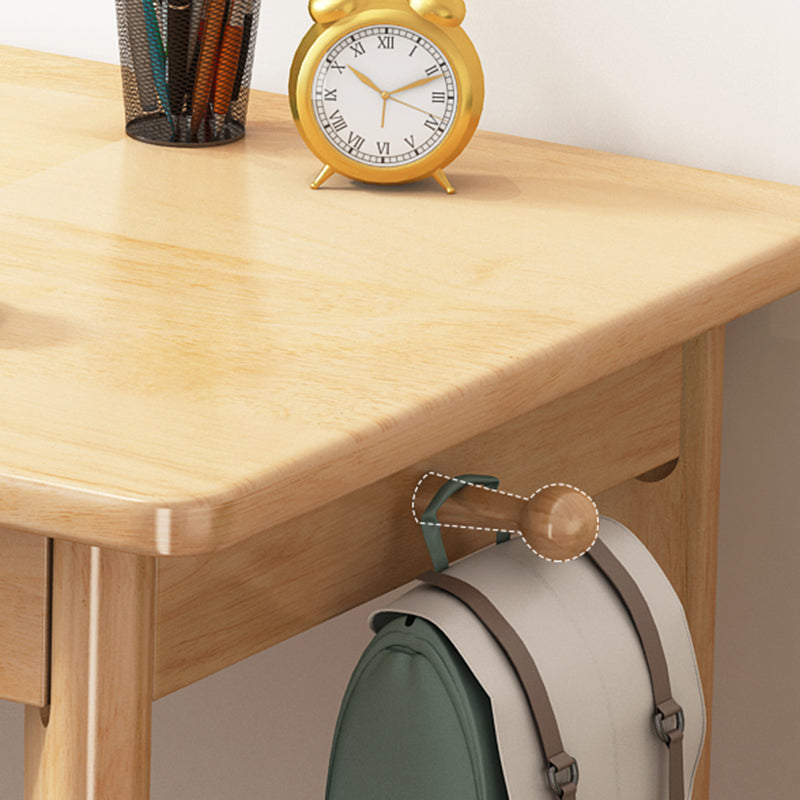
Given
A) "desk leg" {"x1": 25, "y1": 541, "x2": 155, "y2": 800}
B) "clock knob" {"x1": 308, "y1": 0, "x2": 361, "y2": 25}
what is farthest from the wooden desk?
"clock knob" {"x1": 308, "y1": 0, "x2": 361, "y2": 25}

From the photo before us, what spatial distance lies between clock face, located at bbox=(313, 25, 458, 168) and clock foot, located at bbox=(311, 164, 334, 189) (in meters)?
0.02

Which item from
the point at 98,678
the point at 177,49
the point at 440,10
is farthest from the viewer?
the point at 177,49

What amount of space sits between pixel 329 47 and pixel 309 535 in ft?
1.25

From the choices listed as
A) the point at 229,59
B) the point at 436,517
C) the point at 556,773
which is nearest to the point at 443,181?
the point at 229,59

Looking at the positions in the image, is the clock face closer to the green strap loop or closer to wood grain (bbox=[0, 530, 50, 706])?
the green strap loop

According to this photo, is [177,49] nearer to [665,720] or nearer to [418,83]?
[418,83]

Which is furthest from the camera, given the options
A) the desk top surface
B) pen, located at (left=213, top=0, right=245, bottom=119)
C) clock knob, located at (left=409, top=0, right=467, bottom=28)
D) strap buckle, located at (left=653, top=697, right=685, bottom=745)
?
pen, located at (left=213, top=0, right=245, bottom=119)

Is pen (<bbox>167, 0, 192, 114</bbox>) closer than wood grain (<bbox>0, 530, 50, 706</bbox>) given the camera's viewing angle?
No

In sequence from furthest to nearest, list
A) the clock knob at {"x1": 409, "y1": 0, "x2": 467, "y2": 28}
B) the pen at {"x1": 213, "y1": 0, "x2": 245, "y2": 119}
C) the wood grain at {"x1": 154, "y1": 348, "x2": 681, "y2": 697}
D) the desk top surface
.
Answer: the pen at {"x1": 213, "y1": 0, "x2": 245, "y2": 119}
the clock knob at {"x1": 409, "y1": 0, "x2": 467, "y2": 28}
the wood grain at {"x1": 154, "y1": 348, "x2": 681, "y2": 697}
the desk top surface

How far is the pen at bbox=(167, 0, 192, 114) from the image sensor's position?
116 centimetres

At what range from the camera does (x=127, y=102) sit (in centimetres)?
122

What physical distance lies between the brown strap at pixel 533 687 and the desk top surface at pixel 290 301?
0.38 ft

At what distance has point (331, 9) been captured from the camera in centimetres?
108

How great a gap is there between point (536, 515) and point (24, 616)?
27cm
